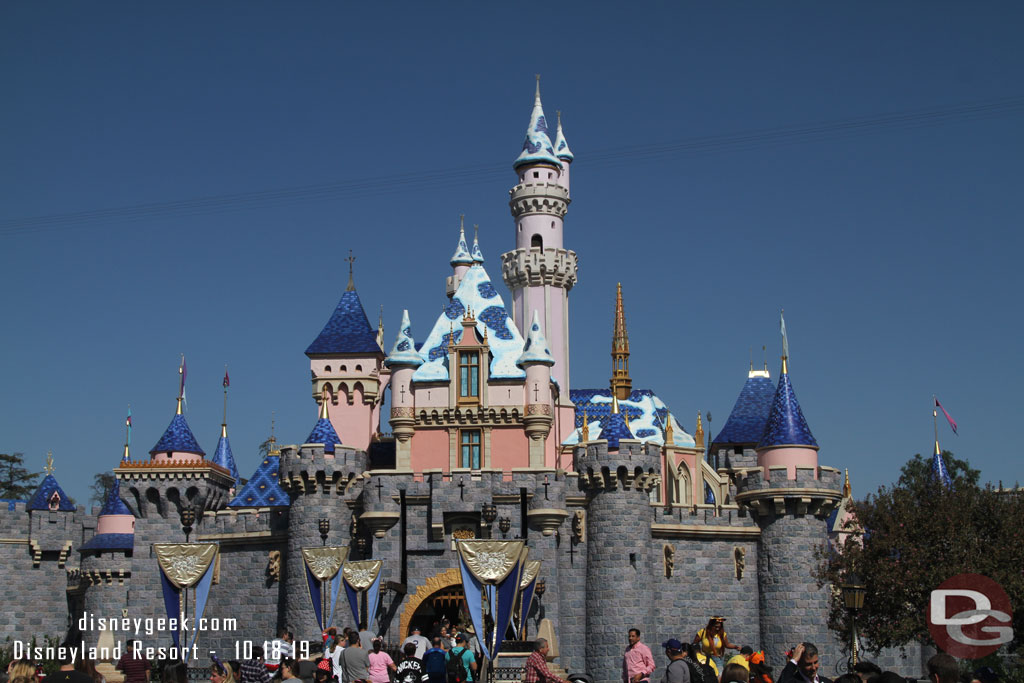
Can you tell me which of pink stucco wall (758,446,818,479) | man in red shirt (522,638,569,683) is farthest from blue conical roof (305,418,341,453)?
man in red shirt (522,638,569,683)

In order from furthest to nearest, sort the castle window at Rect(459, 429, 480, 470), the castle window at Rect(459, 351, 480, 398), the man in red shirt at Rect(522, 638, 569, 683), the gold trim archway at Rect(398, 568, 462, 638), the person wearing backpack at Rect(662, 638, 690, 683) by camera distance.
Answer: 1. the castle window at Rect(459, 351, 480, 398)
2. the castle window at Rect(459, 429, 480, 470)
3. the gold trim archway at Rect(398, 568, 462, 638)
4. the man in red shirt at Rect(522, 638, 569, 683)
5. the person wearing backpack at Rect(662, 638, 690, 683)

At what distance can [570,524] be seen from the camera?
32.8 metres

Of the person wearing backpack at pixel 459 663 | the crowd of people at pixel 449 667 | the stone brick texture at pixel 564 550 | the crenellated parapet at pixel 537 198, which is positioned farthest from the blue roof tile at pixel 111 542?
the person wearing backpack at pixel 459 663

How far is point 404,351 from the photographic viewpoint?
39.2m

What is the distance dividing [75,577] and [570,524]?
635 inches

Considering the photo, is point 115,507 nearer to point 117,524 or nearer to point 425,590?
point 117,524

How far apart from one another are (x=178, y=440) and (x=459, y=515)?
9.82 metres

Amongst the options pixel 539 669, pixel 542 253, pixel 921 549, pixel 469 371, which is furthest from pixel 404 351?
pixel 539 669

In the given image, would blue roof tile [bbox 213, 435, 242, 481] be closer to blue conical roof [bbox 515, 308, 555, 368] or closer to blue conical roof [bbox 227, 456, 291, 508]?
blue conical roof [bbox 227, 456, 291, 508]

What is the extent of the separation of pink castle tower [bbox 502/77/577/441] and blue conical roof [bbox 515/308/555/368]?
15.4 ft

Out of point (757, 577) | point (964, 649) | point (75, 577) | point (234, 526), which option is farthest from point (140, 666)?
point (75, 577)

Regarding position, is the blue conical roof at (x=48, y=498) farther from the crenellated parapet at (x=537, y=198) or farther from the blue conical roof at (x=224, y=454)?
the crenellated parapet at (x=537, y=198)

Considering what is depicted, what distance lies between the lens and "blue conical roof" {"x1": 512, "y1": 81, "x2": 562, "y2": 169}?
45.2 metres

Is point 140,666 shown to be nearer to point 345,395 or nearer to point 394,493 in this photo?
point 394,493
